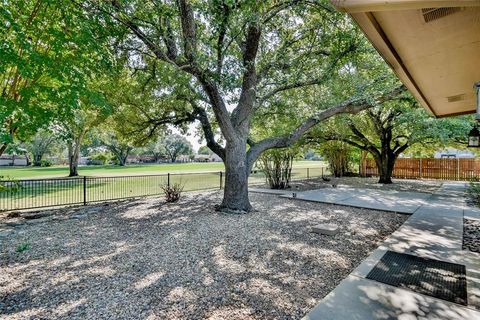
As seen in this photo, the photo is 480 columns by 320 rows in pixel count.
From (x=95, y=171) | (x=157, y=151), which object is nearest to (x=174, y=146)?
(x=157, y=151)

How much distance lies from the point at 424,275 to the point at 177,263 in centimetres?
330

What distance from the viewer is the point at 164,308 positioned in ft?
8.76

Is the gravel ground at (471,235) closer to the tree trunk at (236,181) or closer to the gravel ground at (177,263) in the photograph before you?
the gravel ground at (177,263)

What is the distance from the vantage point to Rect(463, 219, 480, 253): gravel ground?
4271 millimetres

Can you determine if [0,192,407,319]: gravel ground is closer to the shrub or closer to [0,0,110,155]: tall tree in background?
the shrub

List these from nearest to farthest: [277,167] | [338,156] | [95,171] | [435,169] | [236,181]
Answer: [236,181] < [277,167] < [435,169] < [338,156] < [95,171]

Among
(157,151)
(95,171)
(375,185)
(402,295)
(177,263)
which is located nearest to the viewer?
(402,295)

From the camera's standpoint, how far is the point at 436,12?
7.50ft

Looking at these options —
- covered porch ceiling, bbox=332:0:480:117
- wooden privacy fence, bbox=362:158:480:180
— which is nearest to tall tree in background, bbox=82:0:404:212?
covered porch ceiling, bbox=332:0:480:117

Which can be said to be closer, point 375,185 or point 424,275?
point 424,275

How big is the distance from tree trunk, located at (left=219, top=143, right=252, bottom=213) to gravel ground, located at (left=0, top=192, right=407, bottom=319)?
0.48 m

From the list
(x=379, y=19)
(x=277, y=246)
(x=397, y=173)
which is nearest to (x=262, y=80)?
(x=277, y=246)

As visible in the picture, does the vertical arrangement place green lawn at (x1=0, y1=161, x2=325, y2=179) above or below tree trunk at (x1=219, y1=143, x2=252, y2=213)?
below

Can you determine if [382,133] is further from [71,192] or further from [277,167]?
[71,192]
